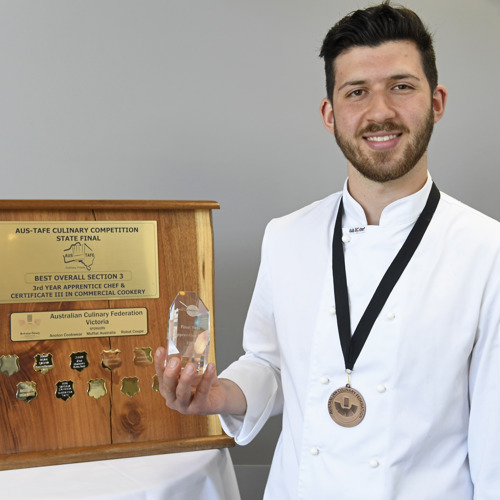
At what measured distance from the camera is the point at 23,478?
1.44 metres

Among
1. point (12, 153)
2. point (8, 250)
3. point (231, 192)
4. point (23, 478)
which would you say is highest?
point (12, 153)

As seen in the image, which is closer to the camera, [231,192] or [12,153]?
[12,153]

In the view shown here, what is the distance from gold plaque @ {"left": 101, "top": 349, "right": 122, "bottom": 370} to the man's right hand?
35 centimetres

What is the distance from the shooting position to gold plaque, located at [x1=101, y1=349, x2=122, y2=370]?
1637 millimetres

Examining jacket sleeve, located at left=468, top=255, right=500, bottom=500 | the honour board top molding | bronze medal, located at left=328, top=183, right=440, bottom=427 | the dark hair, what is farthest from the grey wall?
jacket sleeve, located at left=468, top=255, right=500, bottom=500

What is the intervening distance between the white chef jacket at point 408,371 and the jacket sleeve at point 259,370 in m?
0.09

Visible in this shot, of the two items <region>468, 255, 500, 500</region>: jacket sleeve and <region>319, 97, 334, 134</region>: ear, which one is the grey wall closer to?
<region>319, 97, 334, 134</region>: ear

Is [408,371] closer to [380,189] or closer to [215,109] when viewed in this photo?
[380,189]

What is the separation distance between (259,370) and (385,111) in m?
0.68

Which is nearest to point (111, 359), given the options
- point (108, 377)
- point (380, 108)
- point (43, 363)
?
point (108, 377)

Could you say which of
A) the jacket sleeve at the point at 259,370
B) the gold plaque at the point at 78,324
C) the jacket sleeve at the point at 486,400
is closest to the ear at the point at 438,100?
the jacket sleeve at the point at 486,400

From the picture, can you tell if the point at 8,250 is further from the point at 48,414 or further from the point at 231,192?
the point at 231,192

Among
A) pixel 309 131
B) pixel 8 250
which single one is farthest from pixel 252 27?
pixel 8 250

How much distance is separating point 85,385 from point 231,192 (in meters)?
0.93
